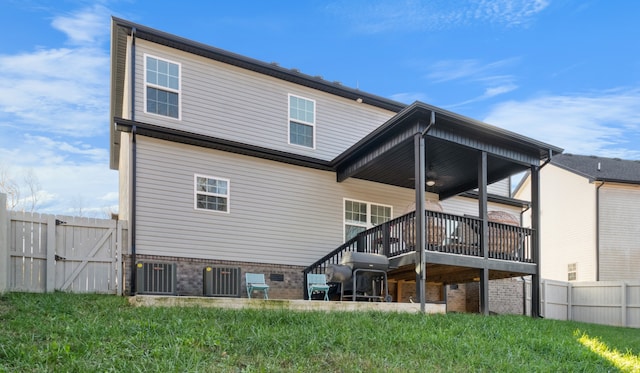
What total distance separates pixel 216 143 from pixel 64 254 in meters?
3.89

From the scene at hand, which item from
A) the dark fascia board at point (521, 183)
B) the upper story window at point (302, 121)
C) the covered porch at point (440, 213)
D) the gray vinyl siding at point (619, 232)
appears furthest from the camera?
the dark fascia board at point (521, 183)

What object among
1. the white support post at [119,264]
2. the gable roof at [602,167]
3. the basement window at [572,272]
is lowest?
the basement window at [572,272]

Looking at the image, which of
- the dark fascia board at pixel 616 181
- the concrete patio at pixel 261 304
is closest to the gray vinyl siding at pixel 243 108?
the concrete patio at pixel 261 304

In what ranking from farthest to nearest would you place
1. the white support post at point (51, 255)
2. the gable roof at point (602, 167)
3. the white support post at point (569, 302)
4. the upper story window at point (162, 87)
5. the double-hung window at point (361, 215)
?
the gable roof at point (602, 167) → the white support post at point (569, 302) → the double-hung window at point (361, 215) → the upper story window at point (162, 87) → the white support post at point (51, 255)

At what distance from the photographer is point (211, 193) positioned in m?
11.6

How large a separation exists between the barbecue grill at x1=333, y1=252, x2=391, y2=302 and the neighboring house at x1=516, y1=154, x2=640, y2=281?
12.7 meters

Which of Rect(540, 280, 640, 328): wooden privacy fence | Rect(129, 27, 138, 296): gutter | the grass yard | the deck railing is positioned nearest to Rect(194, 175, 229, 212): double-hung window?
Rect(129, 27, 138, 296): gutter

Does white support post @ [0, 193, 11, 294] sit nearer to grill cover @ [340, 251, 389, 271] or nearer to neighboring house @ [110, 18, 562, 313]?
neighboring house @ [110, 18, 562, 313]

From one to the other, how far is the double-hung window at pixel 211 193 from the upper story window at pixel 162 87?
159 centimetres

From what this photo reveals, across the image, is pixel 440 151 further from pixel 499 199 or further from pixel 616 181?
pixel 616 181

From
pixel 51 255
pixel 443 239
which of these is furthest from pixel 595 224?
pixel 51 255

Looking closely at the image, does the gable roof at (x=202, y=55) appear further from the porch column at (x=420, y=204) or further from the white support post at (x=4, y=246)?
the porch column at (x=420, y=204)

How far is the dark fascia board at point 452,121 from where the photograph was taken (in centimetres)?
1019

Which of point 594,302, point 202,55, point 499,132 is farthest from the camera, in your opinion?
point 594,302
